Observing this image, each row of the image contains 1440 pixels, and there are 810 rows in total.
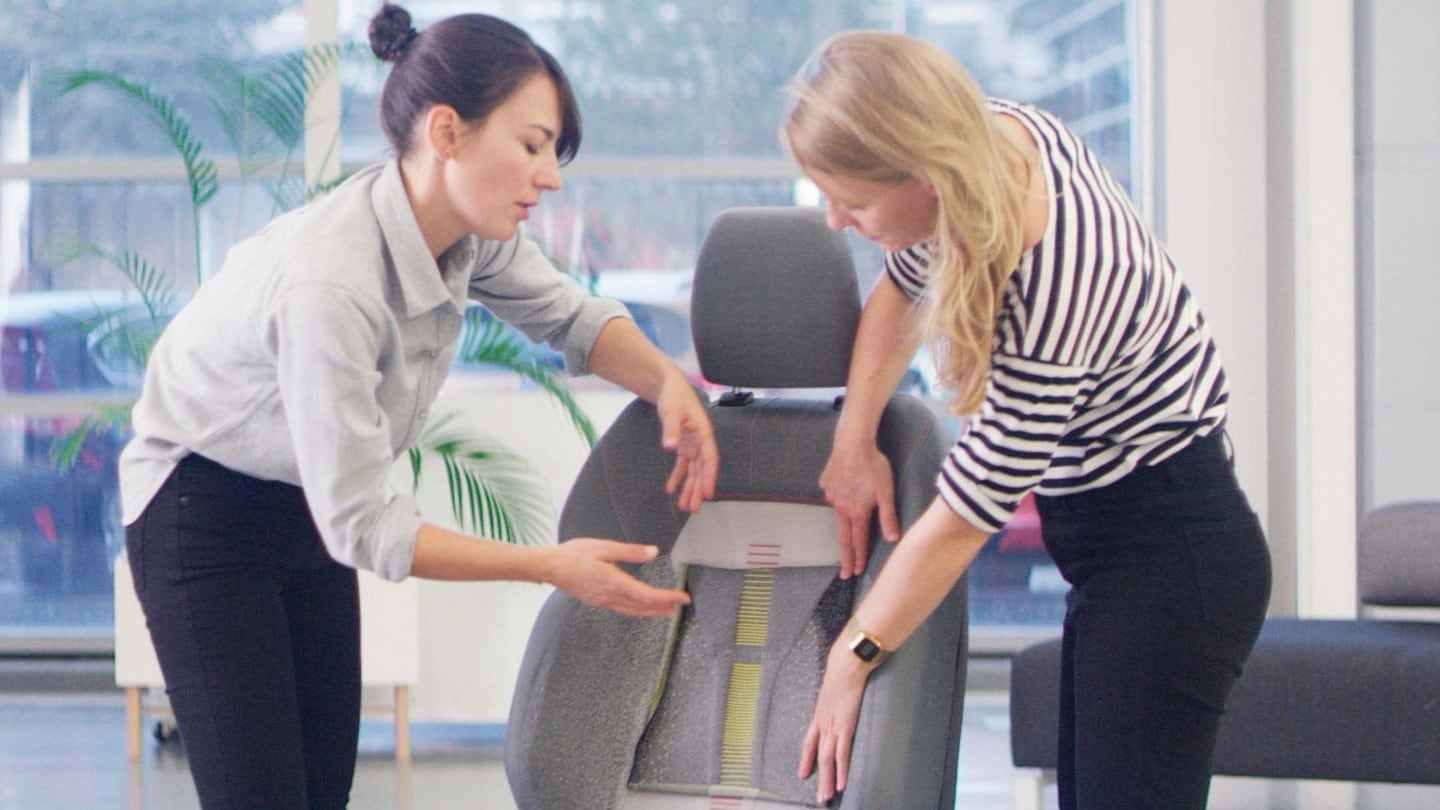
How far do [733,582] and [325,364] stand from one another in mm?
711

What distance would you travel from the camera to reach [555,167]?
1.45m

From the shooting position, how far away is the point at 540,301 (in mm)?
1722

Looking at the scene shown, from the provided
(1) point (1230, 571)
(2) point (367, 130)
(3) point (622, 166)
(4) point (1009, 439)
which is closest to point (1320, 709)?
(1) point (1230, 571)

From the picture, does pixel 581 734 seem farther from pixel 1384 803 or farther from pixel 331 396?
pixel 1384 803

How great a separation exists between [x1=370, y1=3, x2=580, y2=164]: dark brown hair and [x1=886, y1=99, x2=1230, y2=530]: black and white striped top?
45 cm

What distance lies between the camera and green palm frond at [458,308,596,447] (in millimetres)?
3447

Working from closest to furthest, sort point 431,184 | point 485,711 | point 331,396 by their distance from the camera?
point 331,396, point 431,184, point 485,711

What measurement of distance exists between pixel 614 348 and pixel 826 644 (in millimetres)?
445

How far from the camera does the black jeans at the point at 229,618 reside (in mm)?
1386

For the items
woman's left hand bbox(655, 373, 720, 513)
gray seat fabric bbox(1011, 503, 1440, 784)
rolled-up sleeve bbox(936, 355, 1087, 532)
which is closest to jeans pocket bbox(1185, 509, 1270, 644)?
rolled-up sleeve bbox(936, 355, 1087, 532)

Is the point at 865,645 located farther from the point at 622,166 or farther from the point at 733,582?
the point at 622,166

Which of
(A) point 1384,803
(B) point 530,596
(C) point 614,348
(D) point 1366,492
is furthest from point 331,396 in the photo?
(D) point 1366,492

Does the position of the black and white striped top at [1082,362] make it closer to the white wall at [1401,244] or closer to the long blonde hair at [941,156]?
the long blonde hair at [941,156]

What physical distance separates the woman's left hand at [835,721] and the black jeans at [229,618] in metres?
0.55
